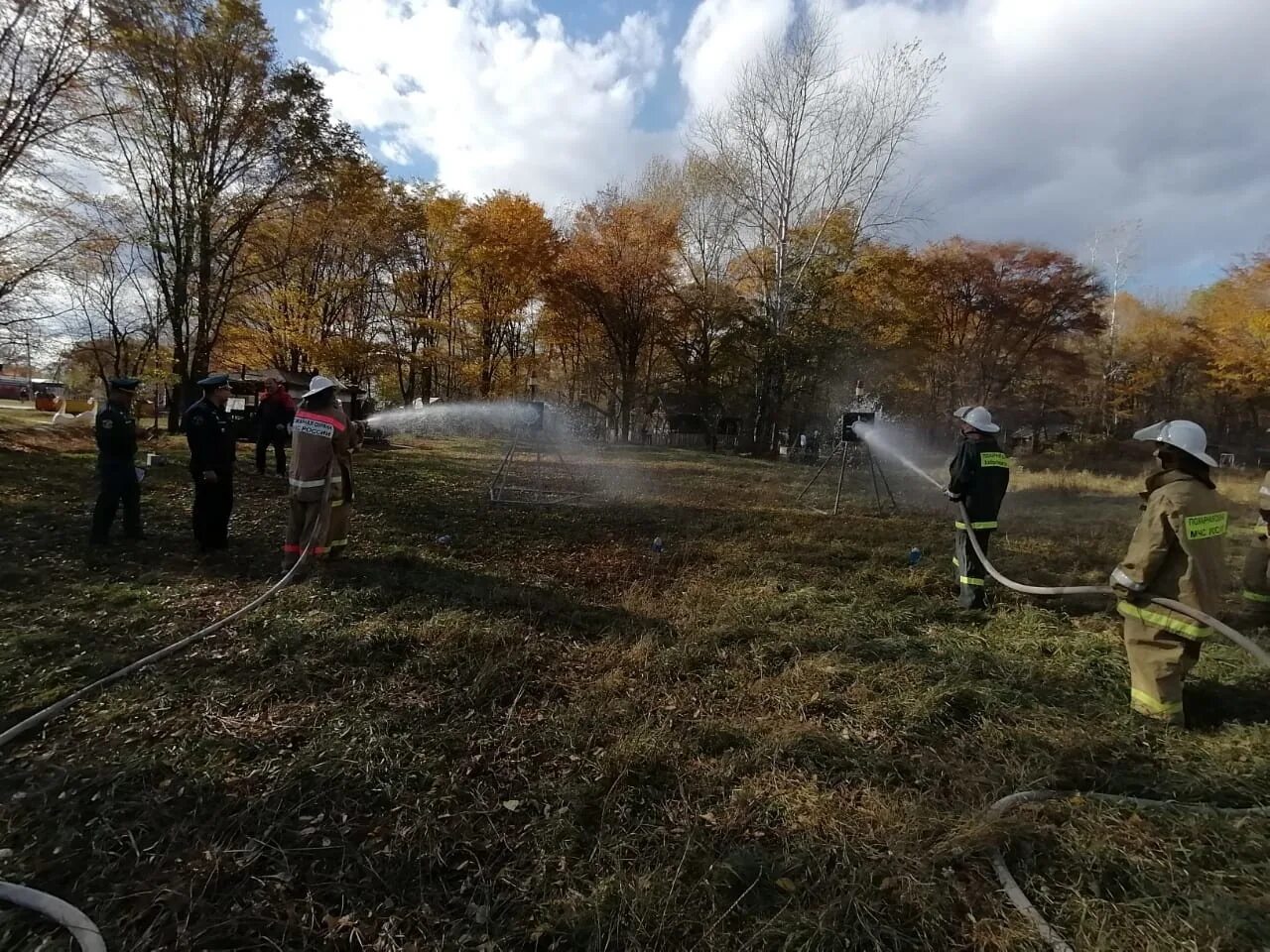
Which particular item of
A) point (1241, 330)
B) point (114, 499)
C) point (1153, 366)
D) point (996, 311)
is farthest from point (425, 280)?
point (1153, 366)

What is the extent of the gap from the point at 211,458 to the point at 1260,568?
10.2 meters

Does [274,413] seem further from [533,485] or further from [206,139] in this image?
[206,139]

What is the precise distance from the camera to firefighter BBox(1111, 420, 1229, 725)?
137 inches

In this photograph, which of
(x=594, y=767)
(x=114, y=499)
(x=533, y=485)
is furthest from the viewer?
(x=533, y=485)

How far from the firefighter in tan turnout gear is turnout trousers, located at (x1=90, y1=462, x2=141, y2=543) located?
2101mm

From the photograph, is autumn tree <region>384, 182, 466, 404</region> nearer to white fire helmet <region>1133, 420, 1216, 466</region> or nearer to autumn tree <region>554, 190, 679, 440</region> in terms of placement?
autumn tree <region>554, 190, 679, 440</region>

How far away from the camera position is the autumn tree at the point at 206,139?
16.2 meters

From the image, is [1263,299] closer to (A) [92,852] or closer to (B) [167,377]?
(A) [92,852]

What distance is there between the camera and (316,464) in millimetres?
5684

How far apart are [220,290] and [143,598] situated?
17294mm

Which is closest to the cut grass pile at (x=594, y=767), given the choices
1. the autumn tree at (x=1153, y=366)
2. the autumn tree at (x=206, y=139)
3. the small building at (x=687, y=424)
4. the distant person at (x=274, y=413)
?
the distant person at (x=274, y=413)

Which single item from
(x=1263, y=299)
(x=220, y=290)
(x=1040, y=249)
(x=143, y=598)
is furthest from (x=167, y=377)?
(x=1263, y=299)

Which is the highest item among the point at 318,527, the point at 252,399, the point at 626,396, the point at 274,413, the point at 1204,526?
the point at 626,396

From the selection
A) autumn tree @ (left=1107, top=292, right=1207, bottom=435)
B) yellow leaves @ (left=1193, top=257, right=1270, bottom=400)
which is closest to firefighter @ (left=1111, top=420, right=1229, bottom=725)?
yellow leaves @ (left=1193, top=257, right=1270, bottom=400)
